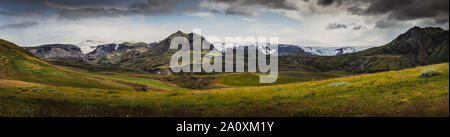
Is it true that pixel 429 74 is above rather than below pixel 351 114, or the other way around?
above

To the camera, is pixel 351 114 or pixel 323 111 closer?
pixel 351 114

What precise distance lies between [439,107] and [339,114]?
585 cm
